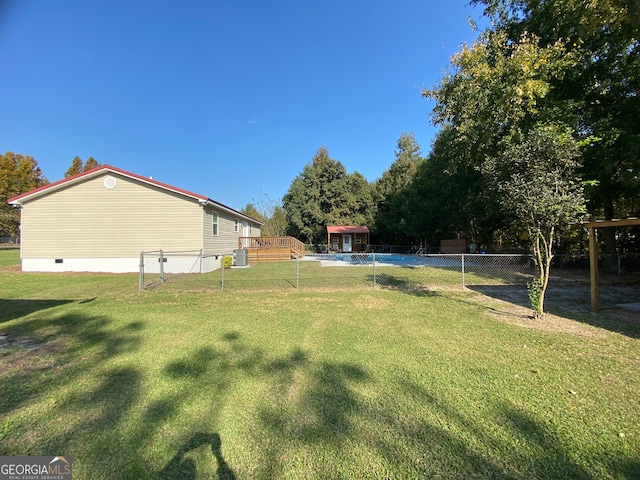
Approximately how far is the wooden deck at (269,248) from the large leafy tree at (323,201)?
36.0 ft

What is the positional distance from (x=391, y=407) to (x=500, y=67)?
8627 millimetres

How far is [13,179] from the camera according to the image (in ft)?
129

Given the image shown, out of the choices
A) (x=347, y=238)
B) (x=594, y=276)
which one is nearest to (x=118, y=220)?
(x=594, y=276)

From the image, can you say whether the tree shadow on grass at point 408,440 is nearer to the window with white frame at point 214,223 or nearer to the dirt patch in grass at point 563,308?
the dirt patch in grass at point 563,308

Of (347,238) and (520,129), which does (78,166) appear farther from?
(520,129)

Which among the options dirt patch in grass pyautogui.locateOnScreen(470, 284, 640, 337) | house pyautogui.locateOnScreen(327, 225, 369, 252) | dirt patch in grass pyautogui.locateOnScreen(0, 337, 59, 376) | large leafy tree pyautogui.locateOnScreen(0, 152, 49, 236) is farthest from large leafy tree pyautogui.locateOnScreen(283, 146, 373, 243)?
large leafy tree pyautogui.locateOnScreen(0, 152, 49, 236)

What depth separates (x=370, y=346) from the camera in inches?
183

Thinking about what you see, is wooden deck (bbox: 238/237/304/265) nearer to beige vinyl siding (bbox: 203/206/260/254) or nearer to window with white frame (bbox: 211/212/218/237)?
beige vinyl siding (bbox: 203/206/260/254)

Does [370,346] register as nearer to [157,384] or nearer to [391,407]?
[391,407]

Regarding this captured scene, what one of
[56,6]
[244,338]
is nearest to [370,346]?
[244,338]

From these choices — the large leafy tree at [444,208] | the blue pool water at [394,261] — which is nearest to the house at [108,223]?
the blue pool water at [394,261]

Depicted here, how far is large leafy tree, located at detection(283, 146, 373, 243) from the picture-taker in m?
33.1

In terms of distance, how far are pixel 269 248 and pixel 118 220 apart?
374 inches

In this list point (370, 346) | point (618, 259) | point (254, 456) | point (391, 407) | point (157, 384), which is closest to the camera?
point (254, 456)
